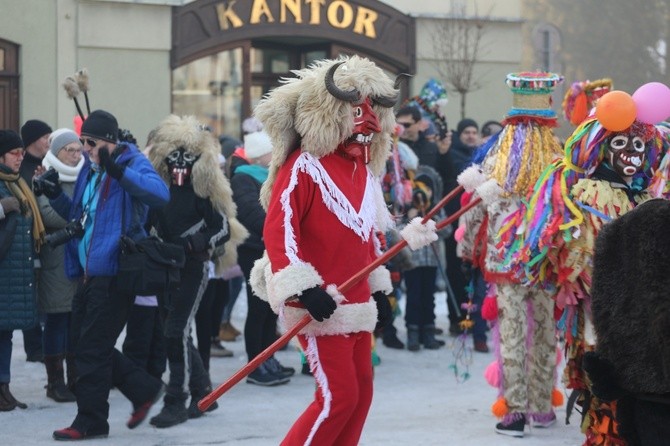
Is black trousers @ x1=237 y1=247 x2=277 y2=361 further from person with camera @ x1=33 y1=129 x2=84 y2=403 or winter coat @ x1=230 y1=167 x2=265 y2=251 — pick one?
Result: person with camera @ x1=33 y1=129 x2=84 y2=403

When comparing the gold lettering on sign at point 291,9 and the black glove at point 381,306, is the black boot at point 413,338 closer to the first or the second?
the black glove at point 381,306

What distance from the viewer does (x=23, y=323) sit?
7.95 m

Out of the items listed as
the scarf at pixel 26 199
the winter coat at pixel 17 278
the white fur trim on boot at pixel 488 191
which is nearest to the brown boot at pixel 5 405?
the winter coat at pixel 17 278

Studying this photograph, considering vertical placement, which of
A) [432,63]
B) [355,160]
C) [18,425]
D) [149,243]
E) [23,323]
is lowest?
[18,425]

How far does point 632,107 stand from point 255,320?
3.77 meters

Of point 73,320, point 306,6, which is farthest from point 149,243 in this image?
point 306,6

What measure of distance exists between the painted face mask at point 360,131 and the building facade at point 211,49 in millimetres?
10065

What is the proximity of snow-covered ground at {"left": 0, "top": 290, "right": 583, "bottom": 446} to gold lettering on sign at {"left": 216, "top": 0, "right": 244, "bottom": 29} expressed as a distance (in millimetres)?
7490

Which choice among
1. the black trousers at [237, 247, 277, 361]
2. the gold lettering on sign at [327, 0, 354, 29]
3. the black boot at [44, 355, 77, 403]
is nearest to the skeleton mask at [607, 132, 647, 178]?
the black trousers at [237, 247, 277, 361]

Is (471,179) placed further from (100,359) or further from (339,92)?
(100,359)

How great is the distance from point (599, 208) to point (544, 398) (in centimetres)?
163

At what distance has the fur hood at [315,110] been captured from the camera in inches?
223

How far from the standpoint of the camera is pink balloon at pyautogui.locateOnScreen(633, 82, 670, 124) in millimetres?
6266

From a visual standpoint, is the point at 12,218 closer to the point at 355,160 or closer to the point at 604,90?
the point at 355,160
